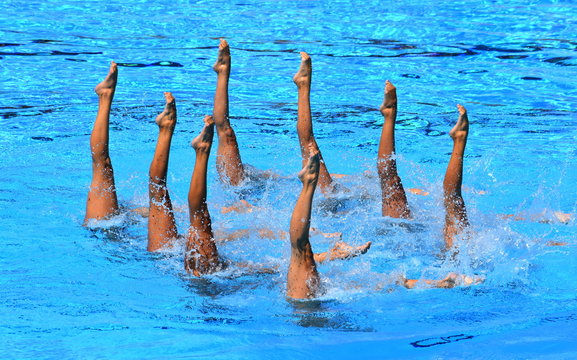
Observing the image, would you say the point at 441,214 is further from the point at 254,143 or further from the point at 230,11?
→ the point at 230,11

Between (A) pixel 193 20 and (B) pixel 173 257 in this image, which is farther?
(A) pixel 193 20

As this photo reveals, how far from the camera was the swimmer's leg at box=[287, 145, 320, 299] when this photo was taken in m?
3.57

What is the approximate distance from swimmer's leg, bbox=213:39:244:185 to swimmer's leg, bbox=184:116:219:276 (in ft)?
5.59

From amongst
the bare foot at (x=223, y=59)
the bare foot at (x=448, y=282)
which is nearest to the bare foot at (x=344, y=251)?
the bare foot at (x=448, y=282)

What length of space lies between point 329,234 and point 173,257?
41.3 inches

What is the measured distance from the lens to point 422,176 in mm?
6391

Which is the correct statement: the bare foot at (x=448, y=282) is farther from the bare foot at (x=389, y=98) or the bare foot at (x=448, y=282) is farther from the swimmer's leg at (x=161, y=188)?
the swimmer's leg at (x=161, y=188)

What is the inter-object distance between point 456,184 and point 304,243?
1.10 meters

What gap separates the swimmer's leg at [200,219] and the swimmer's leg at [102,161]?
1049 millimetres

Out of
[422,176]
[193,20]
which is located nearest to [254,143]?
[422,176]

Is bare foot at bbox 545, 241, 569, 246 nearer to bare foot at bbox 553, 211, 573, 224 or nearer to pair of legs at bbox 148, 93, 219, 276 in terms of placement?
bare foot at bbox 553, 211, 573, 224

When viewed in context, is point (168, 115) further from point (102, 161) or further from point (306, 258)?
point (306, 258)

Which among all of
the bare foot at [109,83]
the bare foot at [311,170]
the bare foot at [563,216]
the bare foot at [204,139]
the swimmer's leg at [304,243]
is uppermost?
the bare foot at [109,83]

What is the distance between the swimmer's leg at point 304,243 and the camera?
3.57m
